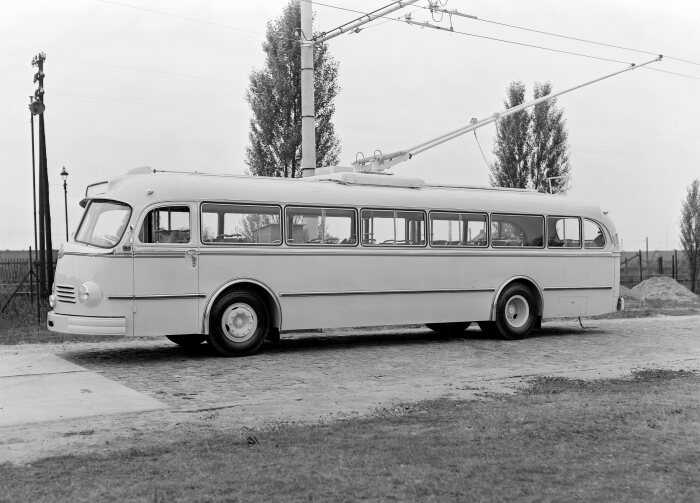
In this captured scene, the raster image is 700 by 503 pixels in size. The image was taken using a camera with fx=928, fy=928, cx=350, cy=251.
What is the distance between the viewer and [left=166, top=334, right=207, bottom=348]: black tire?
47.5ft

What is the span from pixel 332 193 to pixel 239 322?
265cm

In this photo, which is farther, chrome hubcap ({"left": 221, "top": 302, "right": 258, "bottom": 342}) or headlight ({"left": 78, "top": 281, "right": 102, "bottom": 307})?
chrome hubcap ({"left": 221, "top": 302, "right": 258, "bottom": 342})

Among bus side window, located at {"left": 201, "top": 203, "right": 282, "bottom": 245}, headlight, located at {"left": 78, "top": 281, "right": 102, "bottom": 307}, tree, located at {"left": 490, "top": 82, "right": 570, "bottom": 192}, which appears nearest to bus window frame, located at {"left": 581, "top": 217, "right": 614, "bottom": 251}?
bus side window, located at {"left": 201, "top": 203, "right": 282, "bottom": 245}

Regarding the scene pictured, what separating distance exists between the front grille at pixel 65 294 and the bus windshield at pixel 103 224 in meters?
0.71

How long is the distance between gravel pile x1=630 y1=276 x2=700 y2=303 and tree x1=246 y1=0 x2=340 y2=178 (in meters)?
12.6

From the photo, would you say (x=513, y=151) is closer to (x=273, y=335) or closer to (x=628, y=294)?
(x=628, y=294)

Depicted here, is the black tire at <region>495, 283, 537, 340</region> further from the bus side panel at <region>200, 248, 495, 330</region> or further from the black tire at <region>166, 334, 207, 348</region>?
the black tire at <region>166, 334, 207, 348</region>

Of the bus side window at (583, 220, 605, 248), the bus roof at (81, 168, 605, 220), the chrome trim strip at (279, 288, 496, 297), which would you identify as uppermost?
the bus roof at (81, 168, 605, 220)

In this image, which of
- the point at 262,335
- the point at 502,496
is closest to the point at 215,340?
the point at 262,335

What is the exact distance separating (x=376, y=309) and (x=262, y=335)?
2164 millimetres

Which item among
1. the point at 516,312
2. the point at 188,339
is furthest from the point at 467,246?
the point at 188,339

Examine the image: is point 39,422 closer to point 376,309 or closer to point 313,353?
point 313,353

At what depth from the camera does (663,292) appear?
34094 millimetres

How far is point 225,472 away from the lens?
19.6 feet
